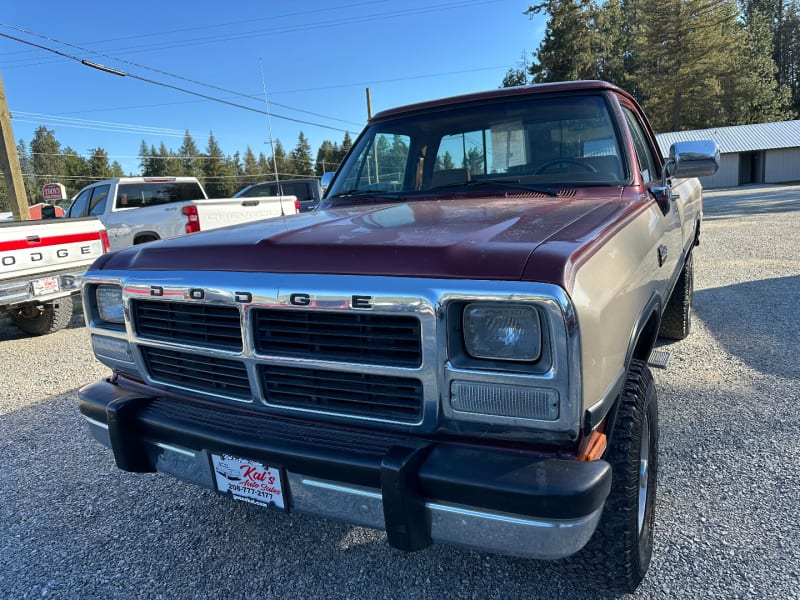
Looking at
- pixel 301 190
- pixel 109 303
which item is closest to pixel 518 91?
pixel 109 303

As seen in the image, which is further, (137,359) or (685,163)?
(685,163)

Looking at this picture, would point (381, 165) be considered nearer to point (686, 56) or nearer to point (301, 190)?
Result: point (301, 190)

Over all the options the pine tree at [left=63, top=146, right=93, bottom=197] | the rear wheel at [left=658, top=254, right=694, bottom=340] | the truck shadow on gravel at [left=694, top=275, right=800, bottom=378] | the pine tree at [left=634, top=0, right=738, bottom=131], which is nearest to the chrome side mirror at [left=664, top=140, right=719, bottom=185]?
the rear wheel at [left=658, top=254, right=694, bottom=340]

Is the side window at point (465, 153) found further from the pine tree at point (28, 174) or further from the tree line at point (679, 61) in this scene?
the pine tree at point (28, 174)

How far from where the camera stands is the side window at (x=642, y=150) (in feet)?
10.1

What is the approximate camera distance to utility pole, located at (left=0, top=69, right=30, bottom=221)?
9.76 meters

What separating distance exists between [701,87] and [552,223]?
51.3 m

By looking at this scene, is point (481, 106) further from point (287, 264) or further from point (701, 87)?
point (701, 87)

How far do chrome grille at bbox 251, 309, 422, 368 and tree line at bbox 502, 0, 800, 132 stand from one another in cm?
4648

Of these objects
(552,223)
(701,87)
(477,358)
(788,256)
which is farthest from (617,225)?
(701,87)

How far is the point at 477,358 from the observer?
5.29 ft

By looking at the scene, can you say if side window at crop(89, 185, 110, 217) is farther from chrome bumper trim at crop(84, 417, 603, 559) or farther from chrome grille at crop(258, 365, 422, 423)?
chrome bumper trim at crop(84, 417, 603, 559)

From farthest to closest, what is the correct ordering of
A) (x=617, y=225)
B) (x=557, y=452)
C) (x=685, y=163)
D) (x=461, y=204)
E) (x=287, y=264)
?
1. (x=685, y=163)
2. (x=461, y=204)
3. (x=617, y=225)
4. (x=287, y=264)
5. (x=557, y=452)

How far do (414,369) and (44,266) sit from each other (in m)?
6.26
